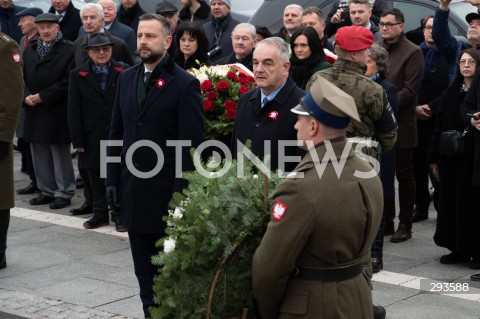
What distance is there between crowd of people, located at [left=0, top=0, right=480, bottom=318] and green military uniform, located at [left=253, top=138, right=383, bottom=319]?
0.01 metres

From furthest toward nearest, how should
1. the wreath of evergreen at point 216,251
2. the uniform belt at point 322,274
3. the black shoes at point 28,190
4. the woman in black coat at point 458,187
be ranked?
the black shoes at point 28,190 → the woman in black coat at point 458,187 → the wreath of evergreen at point 216,251 → the uniform belt at point 322,274

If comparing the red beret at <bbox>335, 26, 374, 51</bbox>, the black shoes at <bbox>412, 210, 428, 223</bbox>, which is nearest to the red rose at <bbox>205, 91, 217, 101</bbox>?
the red beret at <bbox>335, 26, 374, 51</bbox>

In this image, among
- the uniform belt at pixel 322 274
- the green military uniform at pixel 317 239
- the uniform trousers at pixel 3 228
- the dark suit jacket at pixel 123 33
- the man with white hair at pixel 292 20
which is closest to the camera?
the green military uniform at pixel 317 239

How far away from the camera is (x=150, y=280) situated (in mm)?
6777

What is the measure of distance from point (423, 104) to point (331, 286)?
6.60 meters

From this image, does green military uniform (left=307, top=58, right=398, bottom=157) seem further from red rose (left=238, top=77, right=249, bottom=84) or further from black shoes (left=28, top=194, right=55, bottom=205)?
black shoes (left=28, top=194, right=55, bottom=205)

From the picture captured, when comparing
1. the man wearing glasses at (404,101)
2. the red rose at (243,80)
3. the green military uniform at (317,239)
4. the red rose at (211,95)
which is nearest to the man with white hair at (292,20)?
the man wearing glasses at (404,101)

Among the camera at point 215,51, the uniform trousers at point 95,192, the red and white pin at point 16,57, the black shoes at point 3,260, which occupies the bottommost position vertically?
the black shoes at point 3,260

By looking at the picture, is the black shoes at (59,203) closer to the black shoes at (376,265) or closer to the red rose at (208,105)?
the red rose at (208,105)

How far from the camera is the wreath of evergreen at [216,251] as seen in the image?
4.63m

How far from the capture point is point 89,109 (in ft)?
35.4

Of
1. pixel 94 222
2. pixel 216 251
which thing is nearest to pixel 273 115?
pixel 216 251

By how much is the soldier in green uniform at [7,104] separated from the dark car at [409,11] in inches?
213

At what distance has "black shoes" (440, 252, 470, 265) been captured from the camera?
898cm
